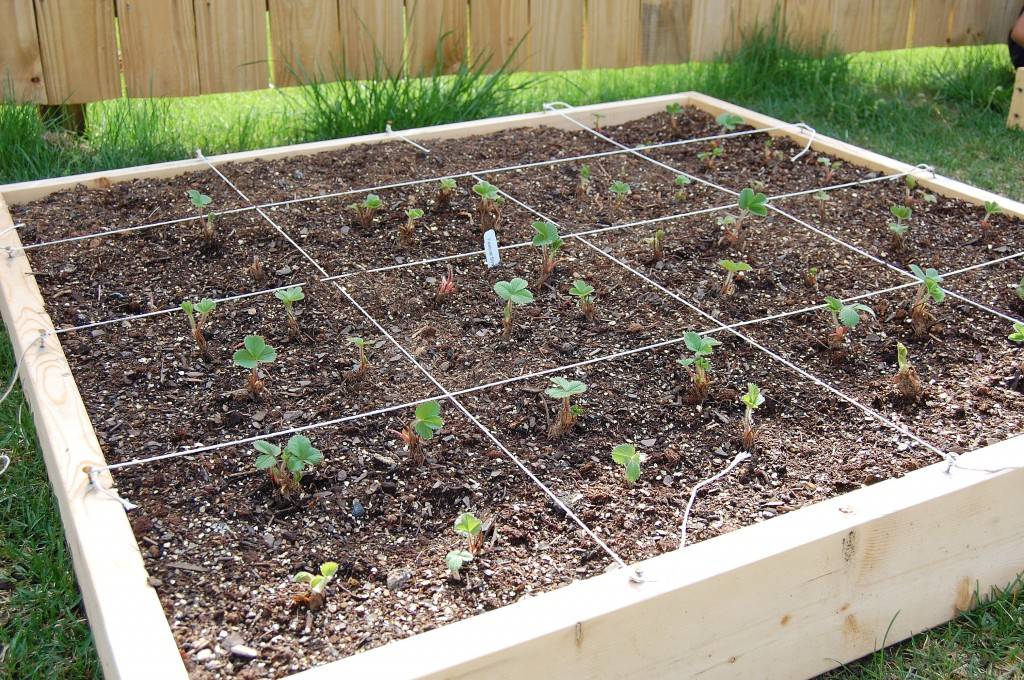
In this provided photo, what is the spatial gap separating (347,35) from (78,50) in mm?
915

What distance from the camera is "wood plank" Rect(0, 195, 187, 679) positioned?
53.1 inches

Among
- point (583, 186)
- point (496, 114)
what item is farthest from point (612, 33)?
point (583, 186)

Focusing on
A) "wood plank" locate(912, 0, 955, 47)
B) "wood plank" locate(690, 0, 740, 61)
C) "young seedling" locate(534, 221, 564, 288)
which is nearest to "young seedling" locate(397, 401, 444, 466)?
"young seedling" locate(534, 221, 564, 288)

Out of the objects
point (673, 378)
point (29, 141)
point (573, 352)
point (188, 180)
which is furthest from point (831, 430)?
point (29, 141)

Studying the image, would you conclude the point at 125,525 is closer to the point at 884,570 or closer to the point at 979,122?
the point at 884,570

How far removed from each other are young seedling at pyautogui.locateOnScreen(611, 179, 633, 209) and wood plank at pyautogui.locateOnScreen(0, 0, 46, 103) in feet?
6.43

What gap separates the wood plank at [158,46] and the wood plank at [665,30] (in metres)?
1.76

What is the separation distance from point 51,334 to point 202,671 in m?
1.03

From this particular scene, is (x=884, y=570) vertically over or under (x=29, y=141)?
under

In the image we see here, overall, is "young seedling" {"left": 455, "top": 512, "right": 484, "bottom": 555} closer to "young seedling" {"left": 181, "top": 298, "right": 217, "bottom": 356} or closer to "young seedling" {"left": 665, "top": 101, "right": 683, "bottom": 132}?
"young seedling" {"left": 181, "top": 298, "right": 217, "bottom": 356}

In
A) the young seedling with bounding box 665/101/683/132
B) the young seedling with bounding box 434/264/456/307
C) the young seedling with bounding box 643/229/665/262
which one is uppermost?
the young seedling with bounding box 665/101/683/132

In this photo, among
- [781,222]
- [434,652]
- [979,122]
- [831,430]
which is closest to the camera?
[434,652]

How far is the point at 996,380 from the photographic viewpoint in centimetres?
209

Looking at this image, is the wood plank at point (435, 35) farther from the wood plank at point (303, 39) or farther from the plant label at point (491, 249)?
the plant label at point (491, 249)
